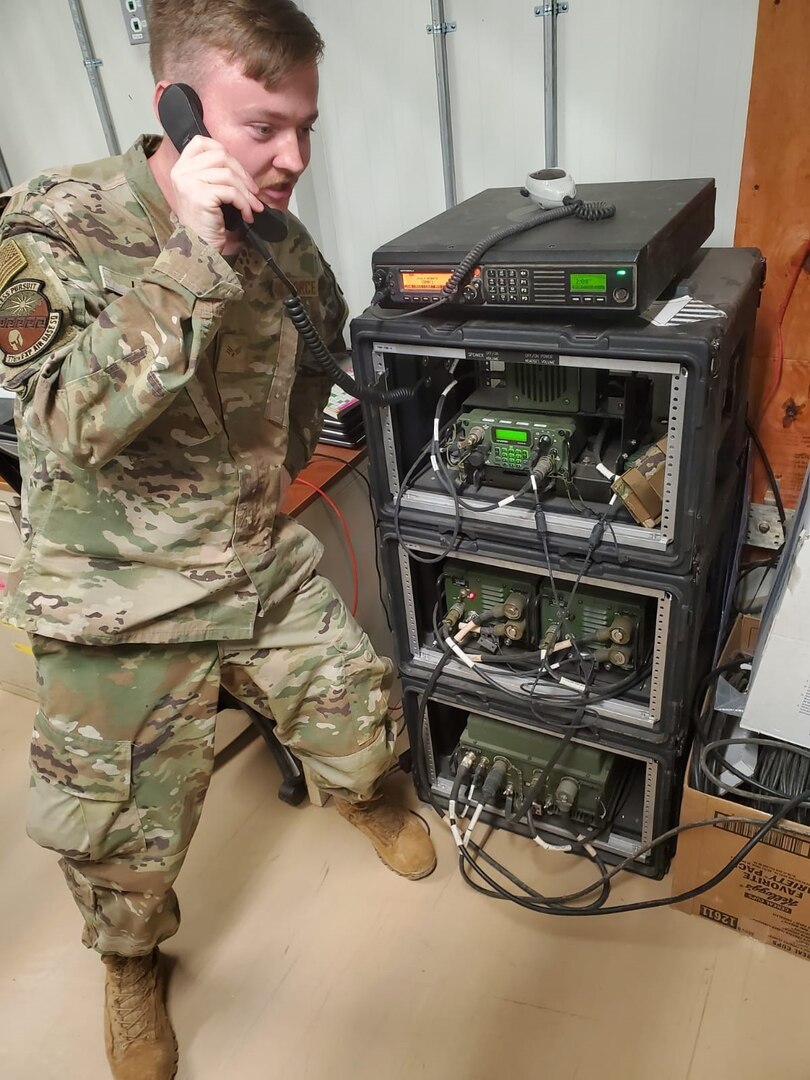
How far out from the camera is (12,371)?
96 centimetres

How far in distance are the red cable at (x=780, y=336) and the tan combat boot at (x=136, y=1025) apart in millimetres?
1586

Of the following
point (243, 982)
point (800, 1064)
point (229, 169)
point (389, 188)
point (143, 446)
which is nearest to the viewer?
point (229, 169)

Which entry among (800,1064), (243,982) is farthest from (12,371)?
(800,1064)

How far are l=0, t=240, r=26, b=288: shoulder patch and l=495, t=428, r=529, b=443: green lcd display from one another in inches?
29.6

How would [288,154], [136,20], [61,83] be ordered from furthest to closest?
[61,83] → [136,20] → [288,154]

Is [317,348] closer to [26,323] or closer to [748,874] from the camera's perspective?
[26,323]

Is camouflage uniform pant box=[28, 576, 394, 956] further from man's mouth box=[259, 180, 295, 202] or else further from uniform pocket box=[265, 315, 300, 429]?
man's mouth box=[259, 180, 295, 202]

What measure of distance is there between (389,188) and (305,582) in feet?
3.29

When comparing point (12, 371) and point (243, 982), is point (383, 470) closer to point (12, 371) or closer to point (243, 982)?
point (12, 371)

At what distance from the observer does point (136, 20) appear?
180 centimetres

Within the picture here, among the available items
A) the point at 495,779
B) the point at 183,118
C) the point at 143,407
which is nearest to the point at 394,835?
the point at 495,779

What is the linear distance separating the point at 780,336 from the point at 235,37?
3.46ft

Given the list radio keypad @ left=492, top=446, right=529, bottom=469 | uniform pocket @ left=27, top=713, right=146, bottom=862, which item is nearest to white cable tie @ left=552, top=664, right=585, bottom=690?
radio keypad @ left=492, top=446, right=529, bottom=469

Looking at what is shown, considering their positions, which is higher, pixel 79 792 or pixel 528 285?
pixel 528 285
